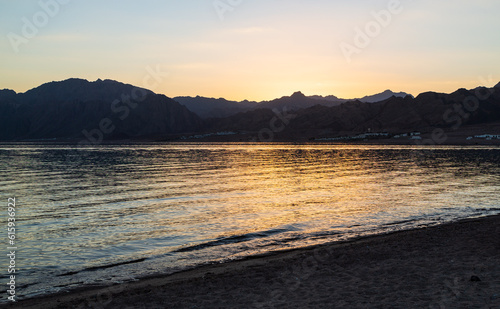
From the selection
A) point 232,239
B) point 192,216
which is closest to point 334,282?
point 232,239

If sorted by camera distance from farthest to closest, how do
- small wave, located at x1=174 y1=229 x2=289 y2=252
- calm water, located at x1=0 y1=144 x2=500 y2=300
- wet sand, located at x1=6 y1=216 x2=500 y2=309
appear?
small wave, located at x1=174 y1=229 x2=289 y2=252 → calm water, located at x1=0 y1=144 x2=500 y2=300 → wet sand, located at x1=6 y1=216 x2=500 y2=309

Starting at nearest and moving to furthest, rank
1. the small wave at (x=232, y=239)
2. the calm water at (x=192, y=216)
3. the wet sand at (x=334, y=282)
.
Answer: the wet sand at (x=334, y=282) → the calm water at (x=192, y=216) → the small wave at (x=232, y=239)

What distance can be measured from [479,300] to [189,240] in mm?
12787

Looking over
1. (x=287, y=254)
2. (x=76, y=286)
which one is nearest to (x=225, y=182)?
(x=287, y=254)

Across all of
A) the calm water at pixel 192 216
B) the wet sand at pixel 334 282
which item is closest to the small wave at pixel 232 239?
the calm water at pixel 192 216

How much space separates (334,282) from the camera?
41.9 ft

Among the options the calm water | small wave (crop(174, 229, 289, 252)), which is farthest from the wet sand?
small wave (crop(174, 229, 289, 252))

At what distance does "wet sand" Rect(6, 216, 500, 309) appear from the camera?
36.0 ft

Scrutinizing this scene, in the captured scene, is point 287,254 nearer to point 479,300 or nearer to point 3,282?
point 479,300

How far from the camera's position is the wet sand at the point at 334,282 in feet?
36.0

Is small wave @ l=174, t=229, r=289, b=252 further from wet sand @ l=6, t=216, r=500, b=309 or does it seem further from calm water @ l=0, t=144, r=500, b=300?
wet sand @ l=6, t=216, r=500, b=309

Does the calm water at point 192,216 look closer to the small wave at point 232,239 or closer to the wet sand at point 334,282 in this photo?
the small wave at point 232,239

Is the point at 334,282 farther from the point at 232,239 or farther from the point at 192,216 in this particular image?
the point at 192,216

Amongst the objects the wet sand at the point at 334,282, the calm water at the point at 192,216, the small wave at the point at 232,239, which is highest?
the wet sand at the point at 334,282
